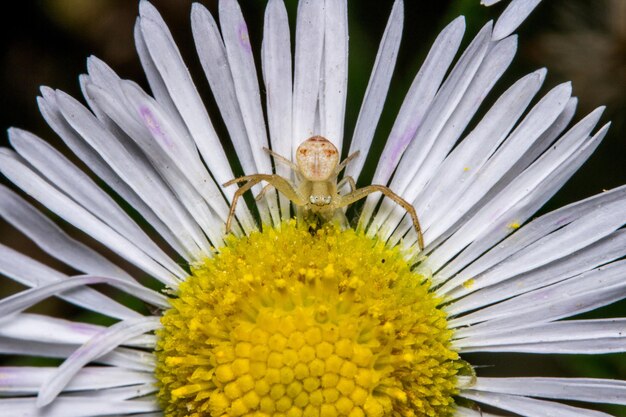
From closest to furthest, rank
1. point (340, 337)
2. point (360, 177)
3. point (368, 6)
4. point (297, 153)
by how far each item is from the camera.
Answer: point (340, 337), point (297, 153), point (360, 177), point (368, 6)

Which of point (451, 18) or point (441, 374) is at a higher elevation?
point (451, 18)

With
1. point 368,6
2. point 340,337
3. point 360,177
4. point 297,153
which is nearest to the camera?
point 340,337

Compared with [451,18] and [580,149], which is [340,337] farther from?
[451,18]

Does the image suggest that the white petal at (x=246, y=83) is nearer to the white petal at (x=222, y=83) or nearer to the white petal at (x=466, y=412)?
the white petal at (x=222, y=83)

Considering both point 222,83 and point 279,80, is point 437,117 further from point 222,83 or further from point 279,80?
point 222,83

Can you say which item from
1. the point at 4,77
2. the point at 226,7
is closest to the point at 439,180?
→ the point at 226,7
